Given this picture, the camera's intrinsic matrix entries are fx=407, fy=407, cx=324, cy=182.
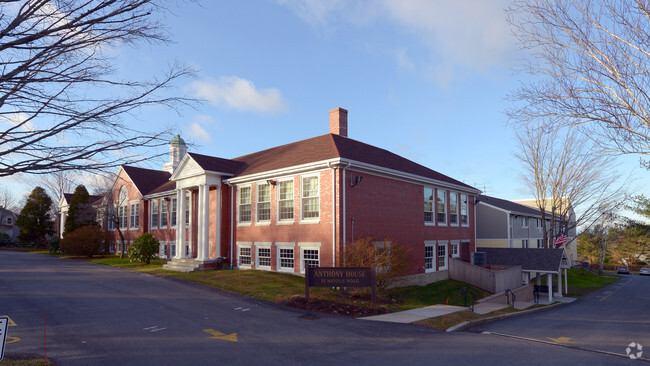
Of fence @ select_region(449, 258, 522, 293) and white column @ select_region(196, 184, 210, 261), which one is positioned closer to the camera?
fence @ select_region(449, 258, 522, 293)

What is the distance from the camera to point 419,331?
1243 cm

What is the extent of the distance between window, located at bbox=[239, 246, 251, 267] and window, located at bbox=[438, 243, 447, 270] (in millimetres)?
12302

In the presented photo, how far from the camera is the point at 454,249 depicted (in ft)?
94.4

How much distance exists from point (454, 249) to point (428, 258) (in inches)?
160

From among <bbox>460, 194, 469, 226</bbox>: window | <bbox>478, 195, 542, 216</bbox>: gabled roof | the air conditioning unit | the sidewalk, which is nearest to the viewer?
the sidewalk

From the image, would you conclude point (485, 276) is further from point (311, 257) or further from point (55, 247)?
point (55, 247)

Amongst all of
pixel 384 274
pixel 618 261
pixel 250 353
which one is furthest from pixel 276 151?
pixel 618 261

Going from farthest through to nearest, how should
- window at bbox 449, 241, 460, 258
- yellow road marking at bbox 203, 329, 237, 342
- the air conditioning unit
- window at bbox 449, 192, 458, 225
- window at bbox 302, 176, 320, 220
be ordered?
the air conditioning unit < window at bbox 449, 192, 458, 225 < window at bbox 449, 241, 460, 258 < window at bbox 302, 176, 320, 220 < yellow road marking at bbox 203, 329, 237, 342

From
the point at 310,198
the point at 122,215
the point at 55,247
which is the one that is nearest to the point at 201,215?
the point at 310,198

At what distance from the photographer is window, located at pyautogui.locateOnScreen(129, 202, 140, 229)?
38.2 m

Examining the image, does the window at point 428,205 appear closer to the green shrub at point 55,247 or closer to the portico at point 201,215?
the portico at point 201,215

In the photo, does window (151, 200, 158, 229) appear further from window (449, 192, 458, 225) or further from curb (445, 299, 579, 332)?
curb (445, 299, 579, 332)

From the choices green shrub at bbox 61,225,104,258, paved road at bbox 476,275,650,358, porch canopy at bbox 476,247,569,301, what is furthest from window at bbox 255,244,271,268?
green shrub at bbox 61,225,104,258

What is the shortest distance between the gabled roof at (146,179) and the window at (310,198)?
864 inches
